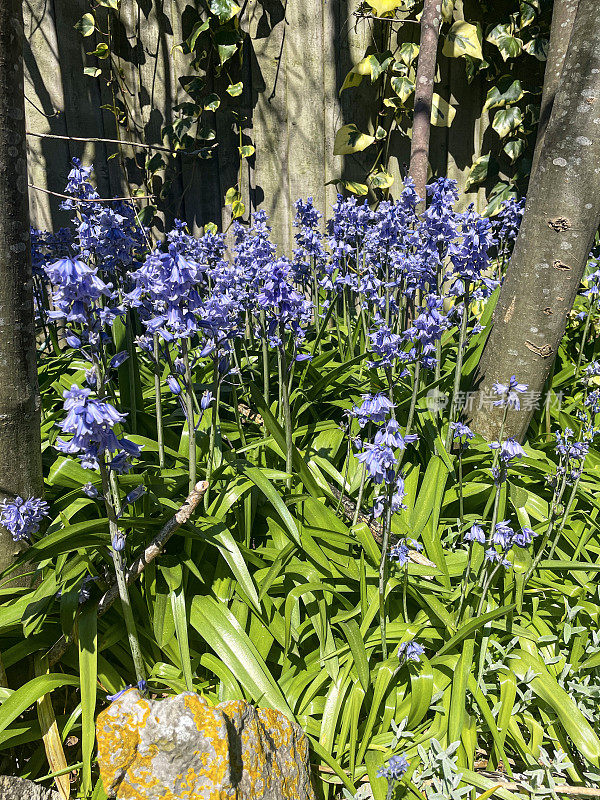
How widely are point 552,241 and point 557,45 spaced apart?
174 centimetres

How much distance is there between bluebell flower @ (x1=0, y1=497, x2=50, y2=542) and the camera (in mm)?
1840

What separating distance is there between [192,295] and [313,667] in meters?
1.30

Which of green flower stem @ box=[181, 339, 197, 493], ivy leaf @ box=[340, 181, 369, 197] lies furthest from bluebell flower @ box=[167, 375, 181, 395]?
ivy leaf @ box=[340, 181, 369, 197]

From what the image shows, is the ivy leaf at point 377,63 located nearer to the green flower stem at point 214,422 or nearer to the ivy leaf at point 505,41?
the ivy leaf at point 505,41

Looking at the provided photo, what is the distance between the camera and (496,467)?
6.45 ft

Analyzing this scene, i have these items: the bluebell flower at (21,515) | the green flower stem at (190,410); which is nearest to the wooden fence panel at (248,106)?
the green flower stem at (190,410)

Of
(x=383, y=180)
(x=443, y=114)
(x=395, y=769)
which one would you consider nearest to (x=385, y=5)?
(x=443, y=114)

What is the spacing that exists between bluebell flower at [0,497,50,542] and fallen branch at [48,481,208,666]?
12.6 inches

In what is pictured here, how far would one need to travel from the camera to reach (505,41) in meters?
4.38

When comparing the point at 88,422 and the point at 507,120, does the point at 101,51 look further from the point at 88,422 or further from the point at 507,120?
the point at 88,422

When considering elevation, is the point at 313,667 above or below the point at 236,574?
below

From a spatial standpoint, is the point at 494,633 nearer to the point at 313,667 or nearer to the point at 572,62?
the point at 313,667

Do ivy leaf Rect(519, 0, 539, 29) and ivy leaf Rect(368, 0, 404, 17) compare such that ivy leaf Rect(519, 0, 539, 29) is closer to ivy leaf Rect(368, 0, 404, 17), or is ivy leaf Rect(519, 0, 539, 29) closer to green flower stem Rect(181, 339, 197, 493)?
ivy leaf Rect(368, 0, 404, 17)

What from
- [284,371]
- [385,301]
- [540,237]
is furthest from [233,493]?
[540,237]
